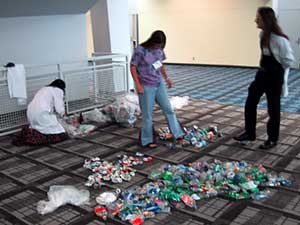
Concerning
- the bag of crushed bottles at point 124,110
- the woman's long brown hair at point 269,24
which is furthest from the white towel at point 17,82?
the woman's long brown hair at point 269,24

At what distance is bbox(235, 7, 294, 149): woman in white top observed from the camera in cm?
331

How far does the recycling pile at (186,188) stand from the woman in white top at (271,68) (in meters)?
0.68

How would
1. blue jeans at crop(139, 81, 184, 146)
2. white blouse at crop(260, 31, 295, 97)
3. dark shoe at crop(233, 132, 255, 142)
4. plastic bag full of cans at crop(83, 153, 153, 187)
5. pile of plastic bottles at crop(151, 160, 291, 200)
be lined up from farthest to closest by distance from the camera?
dark shoe at crop(233, 132, 255, 142) < blue jeans at crop(139, 81, 184, 146) < white blouse at crop(260, 31, 295, 97) < plastic bag full of cans at crop(83, 153, 153, 187) < pile of plastic bottles at crop(151, 160, 291, 200)

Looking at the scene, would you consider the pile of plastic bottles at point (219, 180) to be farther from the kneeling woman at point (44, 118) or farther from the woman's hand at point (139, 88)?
the kneeling woman at point (44, 118)

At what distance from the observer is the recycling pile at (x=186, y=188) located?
2.53 meters

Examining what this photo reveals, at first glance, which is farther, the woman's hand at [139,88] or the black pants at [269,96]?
the woman's hand at [139,88]

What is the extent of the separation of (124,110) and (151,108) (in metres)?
0.99

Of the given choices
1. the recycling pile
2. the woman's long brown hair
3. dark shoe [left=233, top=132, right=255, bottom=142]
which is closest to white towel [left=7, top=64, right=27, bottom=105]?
the recycling pile

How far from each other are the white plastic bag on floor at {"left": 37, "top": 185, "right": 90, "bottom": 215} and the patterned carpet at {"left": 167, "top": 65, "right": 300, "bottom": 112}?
356 centimetres

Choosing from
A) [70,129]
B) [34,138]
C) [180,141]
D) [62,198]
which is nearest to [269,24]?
[180,141]

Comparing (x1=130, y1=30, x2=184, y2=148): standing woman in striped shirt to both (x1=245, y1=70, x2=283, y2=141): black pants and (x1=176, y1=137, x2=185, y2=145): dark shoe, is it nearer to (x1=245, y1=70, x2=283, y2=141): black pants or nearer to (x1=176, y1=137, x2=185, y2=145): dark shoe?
(x1=176, y1=137, x2=185, y2=145): dark shoe

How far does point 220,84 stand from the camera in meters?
7.55

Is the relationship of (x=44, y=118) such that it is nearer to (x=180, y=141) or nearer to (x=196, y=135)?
(x=180, y=141)

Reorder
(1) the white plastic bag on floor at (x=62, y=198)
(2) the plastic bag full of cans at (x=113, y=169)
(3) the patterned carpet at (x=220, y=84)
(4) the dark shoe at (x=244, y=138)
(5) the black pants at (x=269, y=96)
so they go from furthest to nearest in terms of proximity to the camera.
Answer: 1. (3) the patterned carpet at (x=220, y=84)
2. (4) the dark shoe at (x=244, y=138)
3. (5) the black pants at (x=269, y=96)
4. (2) the plastic bag full of cans at (x=113, y=169)
5. (1) the white plastic bag on floor at (x=62, y=198)
